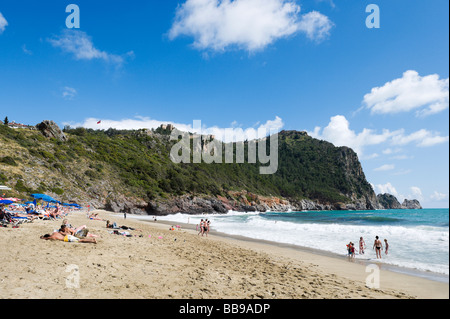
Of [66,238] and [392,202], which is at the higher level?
[66,238]

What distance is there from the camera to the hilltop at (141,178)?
41812mm

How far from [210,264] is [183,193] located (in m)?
58.5

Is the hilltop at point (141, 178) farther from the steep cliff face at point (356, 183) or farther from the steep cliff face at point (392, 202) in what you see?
the steep cliff face at point (392, 202)

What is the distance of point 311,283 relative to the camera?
748 cm

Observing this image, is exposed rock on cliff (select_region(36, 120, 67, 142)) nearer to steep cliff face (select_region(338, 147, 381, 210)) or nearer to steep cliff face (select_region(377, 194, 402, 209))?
steep cliff face (select_region(338, 147, 381, 210))

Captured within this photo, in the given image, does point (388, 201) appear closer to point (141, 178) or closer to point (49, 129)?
point (141, 178)

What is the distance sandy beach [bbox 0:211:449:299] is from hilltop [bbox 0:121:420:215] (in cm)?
3323

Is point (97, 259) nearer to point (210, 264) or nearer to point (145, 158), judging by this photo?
point (210, 264)

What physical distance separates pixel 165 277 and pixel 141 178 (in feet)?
197

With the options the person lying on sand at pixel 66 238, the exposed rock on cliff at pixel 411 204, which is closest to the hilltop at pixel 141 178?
the person lying on sand at pixel 66 238

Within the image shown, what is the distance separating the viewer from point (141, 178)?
63.4 metres

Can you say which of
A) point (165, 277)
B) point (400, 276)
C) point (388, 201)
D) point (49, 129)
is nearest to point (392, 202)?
point (388, 201)

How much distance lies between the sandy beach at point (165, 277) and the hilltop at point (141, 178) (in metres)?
33.2
